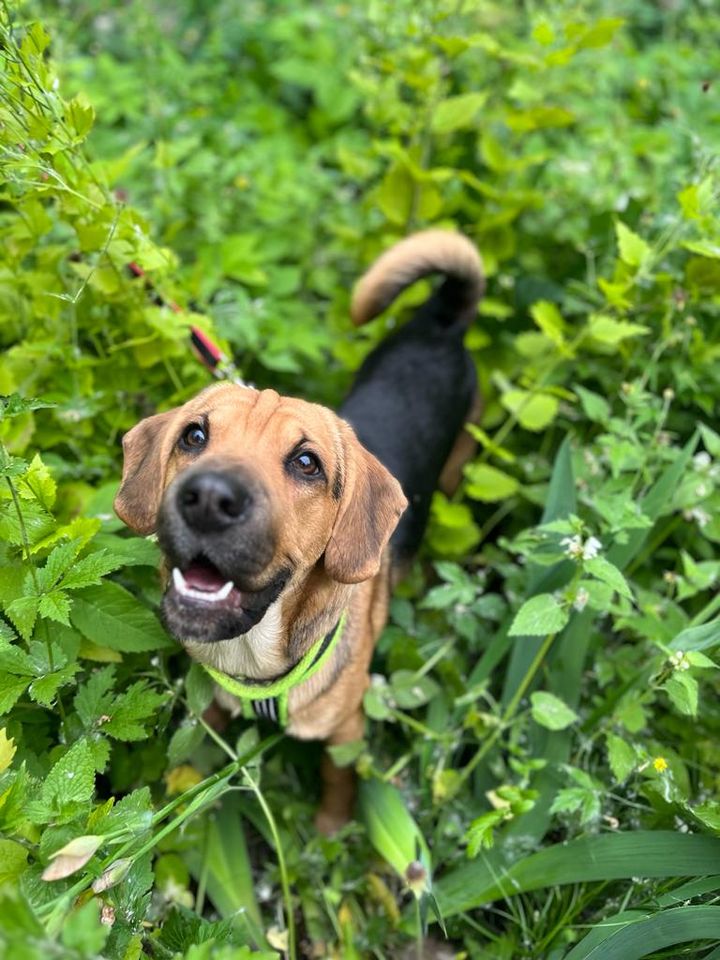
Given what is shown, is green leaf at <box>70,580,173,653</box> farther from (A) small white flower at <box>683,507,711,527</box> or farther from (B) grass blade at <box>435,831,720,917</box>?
(A) small white flower at <box>683,507,711,527</box>

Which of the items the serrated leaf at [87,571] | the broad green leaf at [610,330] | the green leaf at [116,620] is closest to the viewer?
the serrated leaf at [87,571]

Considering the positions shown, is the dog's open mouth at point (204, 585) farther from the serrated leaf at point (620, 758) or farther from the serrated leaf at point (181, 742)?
the serrated leaf at point (620, 758)

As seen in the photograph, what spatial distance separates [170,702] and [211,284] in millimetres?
2202

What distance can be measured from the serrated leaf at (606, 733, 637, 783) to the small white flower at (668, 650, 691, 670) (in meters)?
0.35

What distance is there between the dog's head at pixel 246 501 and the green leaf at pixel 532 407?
1.38 metres

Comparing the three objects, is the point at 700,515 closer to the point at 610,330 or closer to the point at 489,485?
the point at 610,330

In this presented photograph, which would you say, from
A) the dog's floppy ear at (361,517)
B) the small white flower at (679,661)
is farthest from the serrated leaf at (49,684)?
the small white flower at (679,661)

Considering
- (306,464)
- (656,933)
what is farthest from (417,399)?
(656,933)

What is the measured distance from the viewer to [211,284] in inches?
158

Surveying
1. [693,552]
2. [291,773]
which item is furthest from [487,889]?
[693,552]

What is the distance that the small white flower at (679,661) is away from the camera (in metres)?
2.34

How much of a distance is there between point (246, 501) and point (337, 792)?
1.68 meters

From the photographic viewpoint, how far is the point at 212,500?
193 cm

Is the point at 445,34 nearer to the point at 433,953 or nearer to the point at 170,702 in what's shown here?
the point at 170,702
